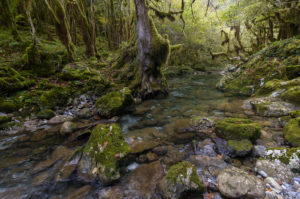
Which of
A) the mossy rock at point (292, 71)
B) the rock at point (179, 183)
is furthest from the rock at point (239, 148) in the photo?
the mossy rock at point (292, 71)

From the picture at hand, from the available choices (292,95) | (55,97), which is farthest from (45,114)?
(292,95)

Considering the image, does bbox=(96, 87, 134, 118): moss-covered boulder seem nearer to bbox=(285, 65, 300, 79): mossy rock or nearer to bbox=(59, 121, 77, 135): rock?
bbox=(59, 121, 77, 135): rock

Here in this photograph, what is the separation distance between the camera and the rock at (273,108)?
17.1 ft

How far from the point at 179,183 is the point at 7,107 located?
23.3ft

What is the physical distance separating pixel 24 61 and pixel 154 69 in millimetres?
7038

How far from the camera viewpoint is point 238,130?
400 cm

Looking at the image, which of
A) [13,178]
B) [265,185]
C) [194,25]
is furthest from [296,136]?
[194,25]

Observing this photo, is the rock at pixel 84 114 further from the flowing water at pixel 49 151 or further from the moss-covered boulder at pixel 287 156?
the moss-covered boulder at pixel 287 156

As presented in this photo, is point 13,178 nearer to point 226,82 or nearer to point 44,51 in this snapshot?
point 44,51

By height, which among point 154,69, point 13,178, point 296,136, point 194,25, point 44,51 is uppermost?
point 194,25

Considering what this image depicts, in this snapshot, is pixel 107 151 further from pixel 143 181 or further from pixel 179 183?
pixel 179 183

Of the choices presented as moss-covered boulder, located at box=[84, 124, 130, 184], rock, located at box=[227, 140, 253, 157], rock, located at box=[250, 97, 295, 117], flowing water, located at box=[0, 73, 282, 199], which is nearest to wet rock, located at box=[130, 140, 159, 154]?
flowing water, located at box=[0, 73, 282, 199]

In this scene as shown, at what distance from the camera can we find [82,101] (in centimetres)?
775

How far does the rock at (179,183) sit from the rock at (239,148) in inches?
54.6
